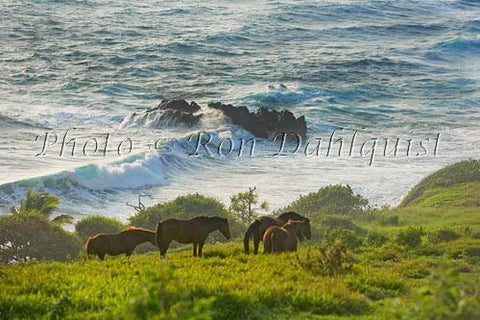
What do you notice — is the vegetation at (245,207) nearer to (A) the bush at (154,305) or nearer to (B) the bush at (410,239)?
(B) the bush at (410,239)

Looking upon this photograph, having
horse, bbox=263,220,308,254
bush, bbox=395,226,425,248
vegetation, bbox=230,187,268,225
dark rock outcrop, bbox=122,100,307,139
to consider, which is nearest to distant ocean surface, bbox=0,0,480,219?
dark rock outcrop, bbox=122,100,307,139

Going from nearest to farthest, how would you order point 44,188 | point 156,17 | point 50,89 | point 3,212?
1. point 3,212
2. point 44,188
3. point 50,89
4. point 156,17

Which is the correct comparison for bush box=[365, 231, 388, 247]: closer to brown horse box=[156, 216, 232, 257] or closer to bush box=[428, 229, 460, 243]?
bush box=[428, 229, 460, 243]

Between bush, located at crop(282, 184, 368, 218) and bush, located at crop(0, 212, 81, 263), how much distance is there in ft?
36.6

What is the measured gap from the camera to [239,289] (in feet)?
39.9

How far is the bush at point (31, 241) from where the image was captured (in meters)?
25.8

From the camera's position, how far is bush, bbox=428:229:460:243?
73.9ft

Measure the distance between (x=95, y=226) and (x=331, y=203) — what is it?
1086cm

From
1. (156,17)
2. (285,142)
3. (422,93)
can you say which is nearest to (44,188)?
(285,142)

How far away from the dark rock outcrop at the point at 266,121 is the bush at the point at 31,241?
2555cm

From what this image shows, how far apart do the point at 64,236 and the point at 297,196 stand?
46.9 ft

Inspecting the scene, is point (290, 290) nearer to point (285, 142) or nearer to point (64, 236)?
point (64, 236)

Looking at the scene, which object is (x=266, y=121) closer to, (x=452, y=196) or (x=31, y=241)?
(x=452, y=196)

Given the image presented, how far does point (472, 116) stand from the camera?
5603 centimetres
